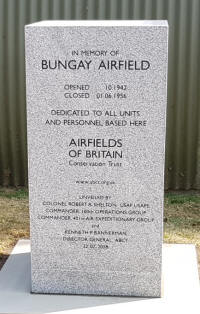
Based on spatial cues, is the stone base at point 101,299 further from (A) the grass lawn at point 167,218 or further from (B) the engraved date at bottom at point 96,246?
(A) the grass lawn at point 167,218

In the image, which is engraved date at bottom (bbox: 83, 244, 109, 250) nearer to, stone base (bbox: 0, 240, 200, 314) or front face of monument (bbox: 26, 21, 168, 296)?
front face of monument (bbox: 26, 21, 168, 296)

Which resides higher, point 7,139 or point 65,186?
point 65,186

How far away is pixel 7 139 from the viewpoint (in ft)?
25.8

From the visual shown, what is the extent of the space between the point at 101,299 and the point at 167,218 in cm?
240

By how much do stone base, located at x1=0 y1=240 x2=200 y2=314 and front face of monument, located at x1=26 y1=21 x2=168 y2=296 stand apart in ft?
0.32

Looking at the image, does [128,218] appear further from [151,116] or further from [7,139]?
[7,139]

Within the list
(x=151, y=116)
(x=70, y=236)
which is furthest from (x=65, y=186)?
(x=151, y=116)

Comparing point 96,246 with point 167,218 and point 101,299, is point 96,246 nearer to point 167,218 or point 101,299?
point 101,299

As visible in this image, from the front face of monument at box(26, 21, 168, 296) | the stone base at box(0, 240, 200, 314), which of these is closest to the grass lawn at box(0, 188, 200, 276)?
the stone base at box(0, 240, 200, 314)

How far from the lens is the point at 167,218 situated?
6.84 metres

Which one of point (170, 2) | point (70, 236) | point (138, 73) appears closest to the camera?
point (138, 73)

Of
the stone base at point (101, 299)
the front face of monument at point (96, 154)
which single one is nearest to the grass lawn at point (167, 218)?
the stone base at point (101, 299)

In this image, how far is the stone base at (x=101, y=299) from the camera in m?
4.38

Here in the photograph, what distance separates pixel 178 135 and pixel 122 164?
3390 millimetres
